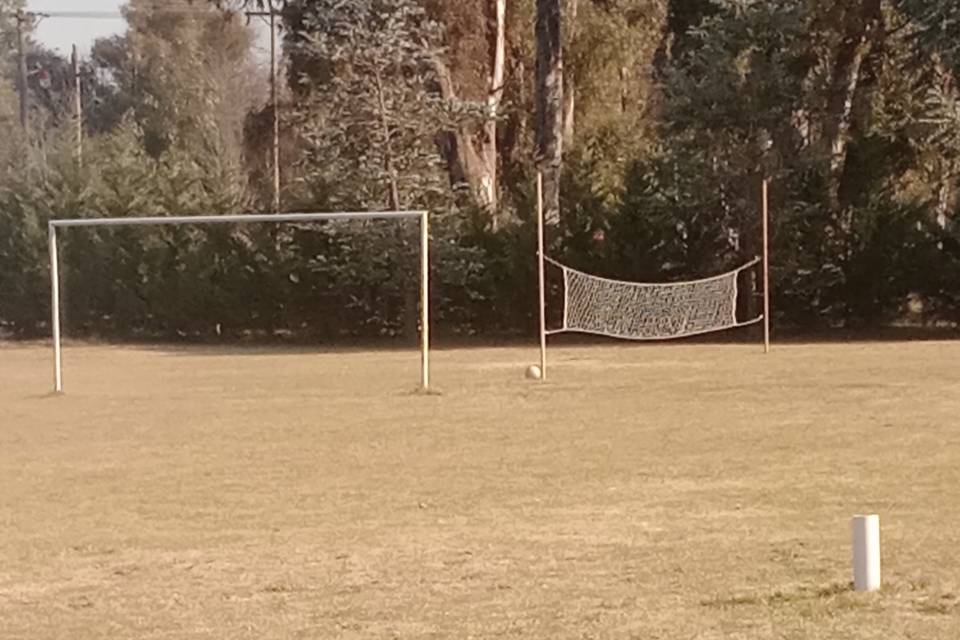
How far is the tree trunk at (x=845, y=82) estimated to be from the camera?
116ft

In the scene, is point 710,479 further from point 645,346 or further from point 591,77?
point 591,77

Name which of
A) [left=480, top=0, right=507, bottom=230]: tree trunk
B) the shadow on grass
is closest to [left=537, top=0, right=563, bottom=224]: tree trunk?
[left=480, top=0, right=507, bottom=230]: tree trunk

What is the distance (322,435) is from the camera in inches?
713

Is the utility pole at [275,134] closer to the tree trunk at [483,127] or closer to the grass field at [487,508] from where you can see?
the tree trunk at [483,127]

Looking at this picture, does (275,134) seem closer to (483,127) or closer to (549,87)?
(483,127)

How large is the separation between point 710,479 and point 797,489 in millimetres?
959

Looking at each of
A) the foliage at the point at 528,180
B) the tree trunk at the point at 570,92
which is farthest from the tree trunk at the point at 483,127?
the tree trunk at the point at 570,92

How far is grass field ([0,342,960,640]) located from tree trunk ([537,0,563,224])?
13811 mm

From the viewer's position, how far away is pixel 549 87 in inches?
1485

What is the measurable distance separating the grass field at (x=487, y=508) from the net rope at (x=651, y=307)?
7709mm

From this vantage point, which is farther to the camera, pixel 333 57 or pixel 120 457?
pixel 333 57

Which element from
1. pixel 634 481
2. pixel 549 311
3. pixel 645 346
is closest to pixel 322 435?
pixel 634 481

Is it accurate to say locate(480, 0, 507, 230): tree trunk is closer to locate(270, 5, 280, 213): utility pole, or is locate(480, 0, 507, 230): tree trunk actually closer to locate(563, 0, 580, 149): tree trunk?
locate(563, 0, 580, 149): tree trunk

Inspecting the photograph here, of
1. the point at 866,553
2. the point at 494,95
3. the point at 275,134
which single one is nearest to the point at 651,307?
the point at 494,95
